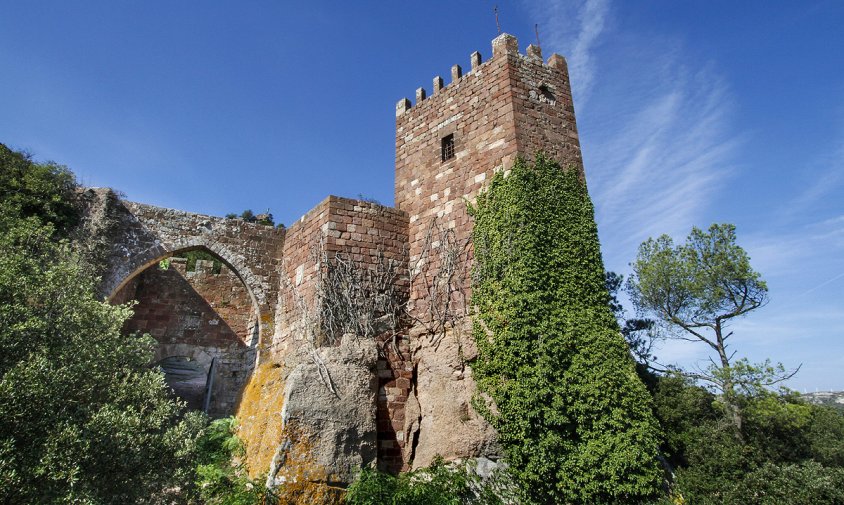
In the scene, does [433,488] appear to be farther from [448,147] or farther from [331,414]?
[448,147]

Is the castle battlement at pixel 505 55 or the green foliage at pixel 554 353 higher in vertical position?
the castle battlement at pixel 505 55

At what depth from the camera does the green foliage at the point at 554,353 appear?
7.56m

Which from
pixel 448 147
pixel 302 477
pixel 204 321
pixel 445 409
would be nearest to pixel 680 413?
pixel 445 409

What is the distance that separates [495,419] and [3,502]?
20.2 feet

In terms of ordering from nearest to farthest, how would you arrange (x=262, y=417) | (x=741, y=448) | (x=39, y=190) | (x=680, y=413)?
(x=262, y=417) → (x=39, y=190) → (x=741, y=448) → (x=680, y=413)

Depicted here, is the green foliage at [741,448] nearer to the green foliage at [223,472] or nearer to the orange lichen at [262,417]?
the orange lichen at [262,417]

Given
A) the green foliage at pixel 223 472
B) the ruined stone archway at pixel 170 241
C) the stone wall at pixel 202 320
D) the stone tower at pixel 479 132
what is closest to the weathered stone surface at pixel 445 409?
the stone tower at pixel 479 132

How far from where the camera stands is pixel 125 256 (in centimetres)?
1171

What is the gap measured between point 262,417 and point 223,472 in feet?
3.64

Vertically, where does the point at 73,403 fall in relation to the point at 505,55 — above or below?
Result: below

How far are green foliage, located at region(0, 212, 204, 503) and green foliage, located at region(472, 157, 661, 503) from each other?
488 cm

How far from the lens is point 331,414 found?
27.0 ft

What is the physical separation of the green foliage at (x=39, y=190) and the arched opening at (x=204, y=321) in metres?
3.58

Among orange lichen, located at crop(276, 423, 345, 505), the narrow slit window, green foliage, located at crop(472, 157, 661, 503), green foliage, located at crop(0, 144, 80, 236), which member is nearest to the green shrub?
green foliage, located at crop(472, 157, 661, 503)
